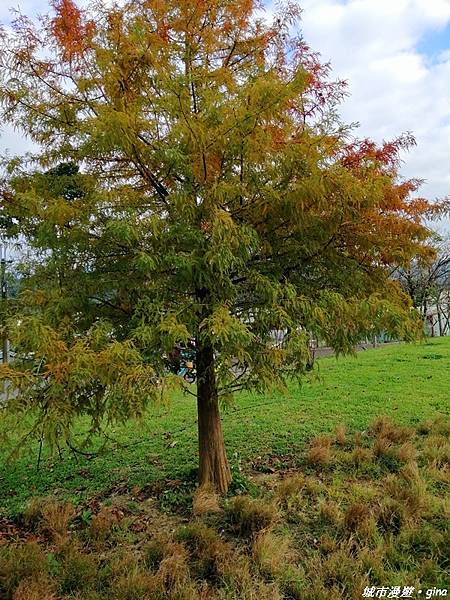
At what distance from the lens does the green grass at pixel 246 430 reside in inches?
188

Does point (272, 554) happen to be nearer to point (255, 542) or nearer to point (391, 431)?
point (255, 542)

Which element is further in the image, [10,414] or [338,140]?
[338,140]

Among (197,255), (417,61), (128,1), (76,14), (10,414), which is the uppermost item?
(417,61)

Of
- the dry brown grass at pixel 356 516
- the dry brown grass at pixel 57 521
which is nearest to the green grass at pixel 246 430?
the dry brown grass at pixel 57 521

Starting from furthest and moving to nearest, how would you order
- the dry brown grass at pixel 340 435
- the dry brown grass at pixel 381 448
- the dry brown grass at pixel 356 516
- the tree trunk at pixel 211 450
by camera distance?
the dry brown grass at pixel 340 435 < the dry brown grass at pixel 381 448 < the tree trunk at pixel 211 450 < the dry brown grass at pixel 356 516

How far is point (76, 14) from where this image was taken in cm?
315

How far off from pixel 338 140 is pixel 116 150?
1666 millimetres

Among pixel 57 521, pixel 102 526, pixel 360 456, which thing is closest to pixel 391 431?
pixel 360 456

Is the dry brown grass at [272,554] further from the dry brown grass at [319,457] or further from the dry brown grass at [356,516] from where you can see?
the dry brown grass at [319,457]

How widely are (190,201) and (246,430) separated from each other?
4349 millimetres

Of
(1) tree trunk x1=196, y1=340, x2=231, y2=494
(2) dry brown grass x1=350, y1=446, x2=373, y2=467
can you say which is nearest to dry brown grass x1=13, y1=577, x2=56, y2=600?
(1) tree trunk x1=196, y1=340, x2=231, y2=494

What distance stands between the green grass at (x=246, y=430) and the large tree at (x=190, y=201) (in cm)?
57

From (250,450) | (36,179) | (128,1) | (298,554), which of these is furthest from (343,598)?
(128,1)

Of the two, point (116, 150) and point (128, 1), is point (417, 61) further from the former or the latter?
point (116, 150)
